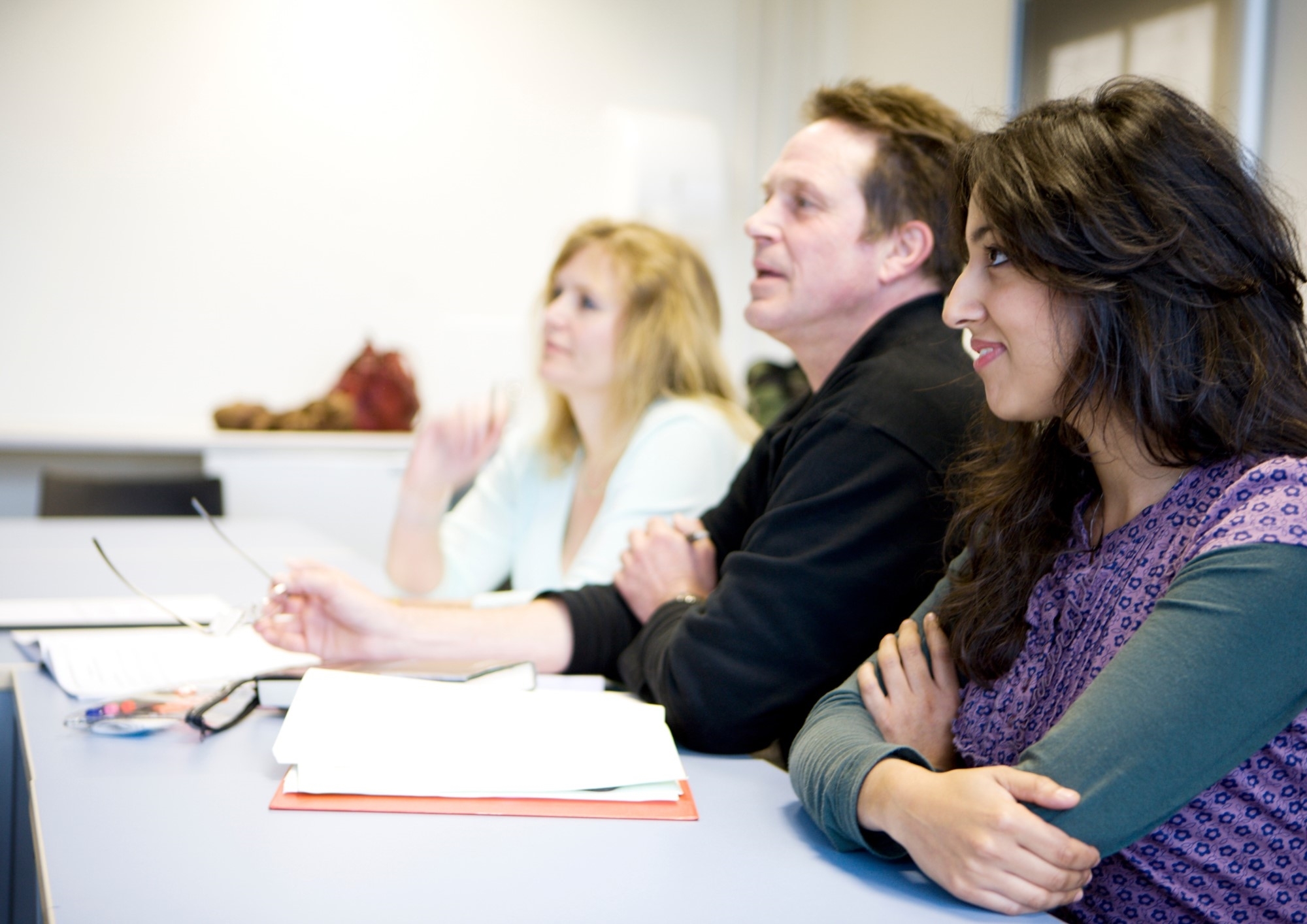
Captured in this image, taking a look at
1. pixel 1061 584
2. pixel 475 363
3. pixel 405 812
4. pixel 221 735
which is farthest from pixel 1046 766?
pixel 475 363

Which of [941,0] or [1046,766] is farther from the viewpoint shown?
[941,0]

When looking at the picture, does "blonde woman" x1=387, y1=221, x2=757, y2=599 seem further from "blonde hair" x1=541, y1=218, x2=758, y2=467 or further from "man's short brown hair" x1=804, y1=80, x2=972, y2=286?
"man's short brown hair" x1=804, y1=80, x2=972, y2=286

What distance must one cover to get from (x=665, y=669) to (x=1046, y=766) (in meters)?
0.50

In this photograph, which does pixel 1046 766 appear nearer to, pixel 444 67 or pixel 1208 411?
pixel 1208 411

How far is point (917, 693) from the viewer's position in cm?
99

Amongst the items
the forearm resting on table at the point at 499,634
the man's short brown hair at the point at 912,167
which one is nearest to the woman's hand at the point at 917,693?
the forearm resting on table at the point at 499,634

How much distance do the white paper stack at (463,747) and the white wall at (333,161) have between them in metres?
2.64

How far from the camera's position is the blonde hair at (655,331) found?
201 centimetres

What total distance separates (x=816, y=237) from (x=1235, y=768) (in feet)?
2.82

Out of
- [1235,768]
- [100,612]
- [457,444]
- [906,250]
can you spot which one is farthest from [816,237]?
[100,612]

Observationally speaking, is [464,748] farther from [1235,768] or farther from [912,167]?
[912,167]

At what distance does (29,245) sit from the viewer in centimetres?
356

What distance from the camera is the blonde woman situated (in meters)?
1.88

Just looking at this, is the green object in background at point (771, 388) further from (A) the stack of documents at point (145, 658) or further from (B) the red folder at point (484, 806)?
(B) the red folder at point (484, 806)
